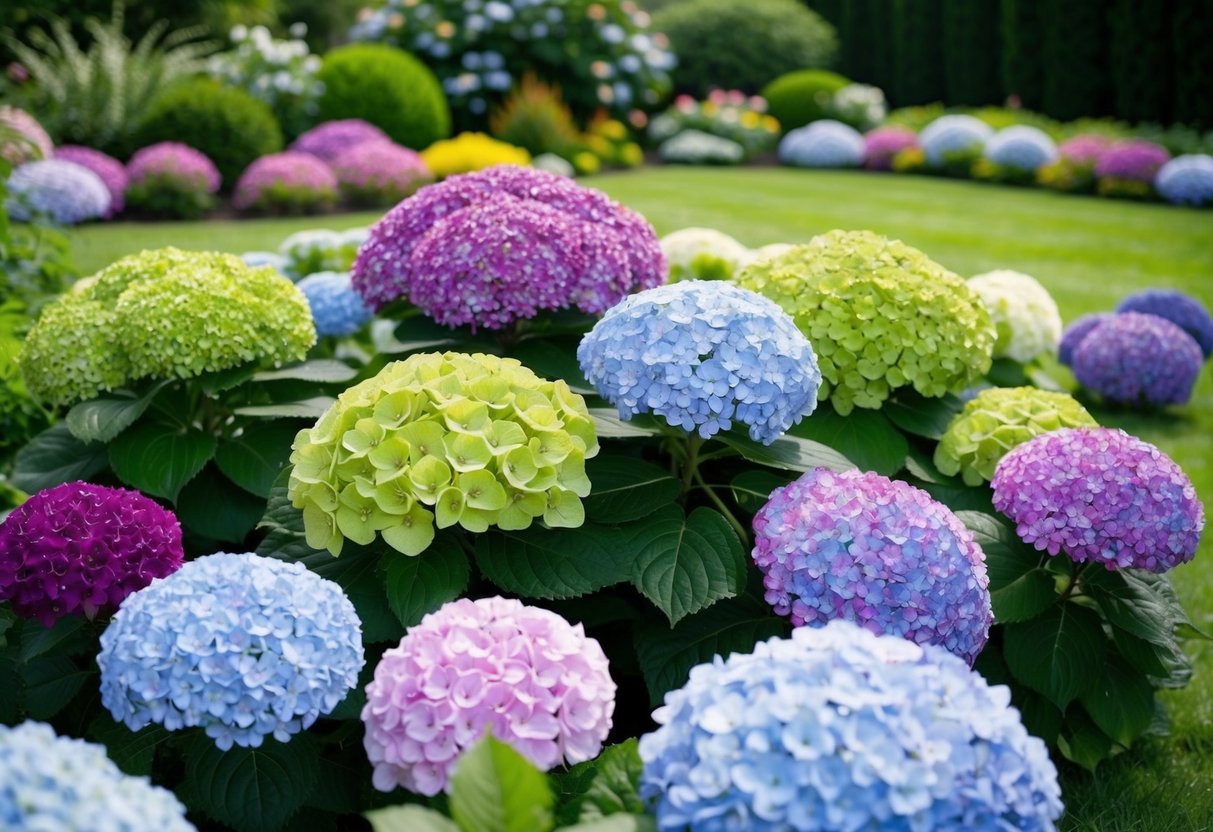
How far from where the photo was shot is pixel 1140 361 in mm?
5688

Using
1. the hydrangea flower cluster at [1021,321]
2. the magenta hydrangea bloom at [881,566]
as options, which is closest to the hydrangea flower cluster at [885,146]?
the hydrangea flower cluster at [1021,321]

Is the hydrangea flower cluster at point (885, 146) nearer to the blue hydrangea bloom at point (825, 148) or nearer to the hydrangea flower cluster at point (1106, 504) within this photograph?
the blue hydrangea bloom at point (825, 148)

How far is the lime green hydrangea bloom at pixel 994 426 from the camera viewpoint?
115 inches

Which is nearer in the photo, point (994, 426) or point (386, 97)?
point (994, 426)

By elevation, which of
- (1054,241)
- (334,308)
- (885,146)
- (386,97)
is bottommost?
(885,146)

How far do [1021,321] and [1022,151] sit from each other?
34.4 feet

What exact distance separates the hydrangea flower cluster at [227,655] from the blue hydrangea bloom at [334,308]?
2.15 metres

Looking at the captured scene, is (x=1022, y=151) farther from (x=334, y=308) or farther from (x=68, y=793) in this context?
(x=68, y=793)

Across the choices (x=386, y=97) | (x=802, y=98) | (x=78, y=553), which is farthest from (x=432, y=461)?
(x=802, y=98)

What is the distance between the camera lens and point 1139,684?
2.75m

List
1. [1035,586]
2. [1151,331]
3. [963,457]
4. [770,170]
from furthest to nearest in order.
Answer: [770,170]
[1151,331]
[963,457]
[1035,586]

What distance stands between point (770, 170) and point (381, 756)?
13.9m

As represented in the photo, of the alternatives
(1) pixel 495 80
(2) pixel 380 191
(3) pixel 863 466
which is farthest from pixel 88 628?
(1) pixel 495 80

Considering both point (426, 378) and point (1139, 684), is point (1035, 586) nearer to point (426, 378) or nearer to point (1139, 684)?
point (1139, 684)
